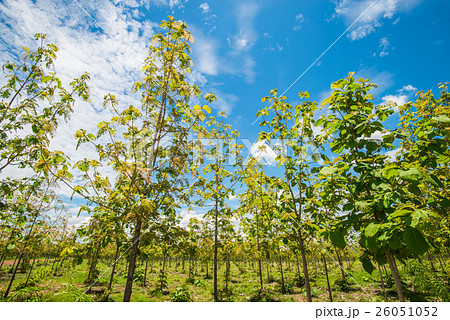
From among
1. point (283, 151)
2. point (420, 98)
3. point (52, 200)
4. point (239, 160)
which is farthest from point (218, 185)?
point (52, 200)

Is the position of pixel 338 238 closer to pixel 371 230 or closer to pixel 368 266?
pixel 371 230

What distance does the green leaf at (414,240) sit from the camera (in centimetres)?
139

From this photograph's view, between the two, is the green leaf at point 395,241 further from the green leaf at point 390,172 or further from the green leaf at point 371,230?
the green leaf at point 390,172

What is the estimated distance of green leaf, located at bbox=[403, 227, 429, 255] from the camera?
4.57 feet

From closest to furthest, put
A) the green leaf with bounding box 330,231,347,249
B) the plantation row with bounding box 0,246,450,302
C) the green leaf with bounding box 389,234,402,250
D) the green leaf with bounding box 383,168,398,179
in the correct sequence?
the green leaf with bounding box 389,234,402,250
the green leaf with bounding box 383,168,398,179
the green leaf with bounding box 330,231,347,249
the plantation row with bounding box 0,246,450,302

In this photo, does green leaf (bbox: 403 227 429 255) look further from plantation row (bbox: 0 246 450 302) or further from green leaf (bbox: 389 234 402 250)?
plantation row (bbox: 0 246 450 302)

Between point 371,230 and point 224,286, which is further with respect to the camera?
point 224,286

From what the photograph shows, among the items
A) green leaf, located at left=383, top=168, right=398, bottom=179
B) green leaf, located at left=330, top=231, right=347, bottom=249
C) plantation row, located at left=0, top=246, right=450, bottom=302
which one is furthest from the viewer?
plantation row, located at left=0, top=246, right=450, bottom=302

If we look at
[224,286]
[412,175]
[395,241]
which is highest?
[412,175]

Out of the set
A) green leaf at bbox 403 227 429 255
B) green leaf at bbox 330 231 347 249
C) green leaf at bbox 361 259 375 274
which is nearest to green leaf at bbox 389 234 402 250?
green leaf at bbox 403 227 429 255

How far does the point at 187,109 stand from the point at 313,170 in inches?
109

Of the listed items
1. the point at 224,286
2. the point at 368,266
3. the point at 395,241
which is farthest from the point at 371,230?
the point at 224,286

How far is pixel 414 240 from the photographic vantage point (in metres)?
1.42
